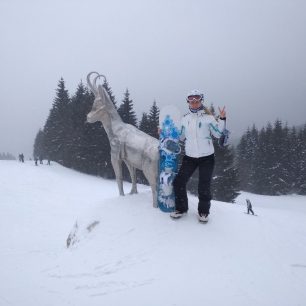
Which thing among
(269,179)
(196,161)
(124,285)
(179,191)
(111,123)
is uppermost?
(111,123)

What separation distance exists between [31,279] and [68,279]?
115 cm

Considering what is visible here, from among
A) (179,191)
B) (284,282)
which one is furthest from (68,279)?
(284,282)

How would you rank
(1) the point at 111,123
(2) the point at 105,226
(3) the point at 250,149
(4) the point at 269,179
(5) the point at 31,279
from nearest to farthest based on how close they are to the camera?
(5) the point at 31,279 → (2) the point at 105,226 → (1) the point at 111,123 → (4) the point at 269,179 → (3) the point at 250,149

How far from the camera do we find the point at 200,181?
6.71m

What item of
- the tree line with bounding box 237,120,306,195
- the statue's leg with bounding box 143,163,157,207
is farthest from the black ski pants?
the tree line with bounding box 237,120,306,195

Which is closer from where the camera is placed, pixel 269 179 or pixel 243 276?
pixel 243 276

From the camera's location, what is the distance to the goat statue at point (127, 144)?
7.43 meters

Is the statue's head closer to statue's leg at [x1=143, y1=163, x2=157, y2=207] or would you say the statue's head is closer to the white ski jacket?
statue's leg at [x1=143, y1=163, x2=157, y2=207]

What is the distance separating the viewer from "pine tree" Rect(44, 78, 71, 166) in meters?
39.2

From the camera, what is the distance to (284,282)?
16.9 ft

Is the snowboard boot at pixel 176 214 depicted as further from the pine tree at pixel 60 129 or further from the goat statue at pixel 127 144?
the pine tree at pixel 60 129

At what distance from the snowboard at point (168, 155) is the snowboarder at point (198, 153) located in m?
0.23

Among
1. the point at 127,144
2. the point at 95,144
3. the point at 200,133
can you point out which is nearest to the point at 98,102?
the point at 127,144

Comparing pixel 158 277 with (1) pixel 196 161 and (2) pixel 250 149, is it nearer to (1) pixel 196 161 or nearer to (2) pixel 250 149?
(1) pixel 196 161
